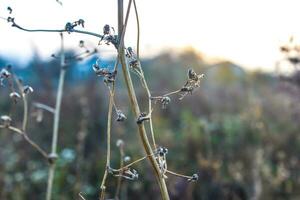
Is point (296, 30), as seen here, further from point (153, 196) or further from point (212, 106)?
point (212, 106)

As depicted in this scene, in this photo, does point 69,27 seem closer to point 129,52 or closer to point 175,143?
point 129,52

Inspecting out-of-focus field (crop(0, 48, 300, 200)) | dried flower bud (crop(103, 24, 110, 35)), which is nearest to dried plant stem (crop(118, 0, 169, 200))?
dried flower bud (crop(103, 24, 110, 35))

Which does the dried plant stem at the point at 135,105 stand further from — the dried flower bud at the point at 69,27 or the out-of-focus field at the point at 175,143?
the out-of-focus field at the point at 175,143

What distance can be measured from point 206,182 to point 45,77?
3710mm

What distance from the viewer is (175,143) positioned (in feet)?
19.9

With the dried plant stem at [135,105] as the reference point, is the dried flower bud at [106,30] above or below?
above

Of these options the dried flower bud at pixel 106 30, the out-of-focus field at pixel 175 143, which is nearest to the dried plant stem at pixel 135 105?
the dried flower bud at pixel 106 30

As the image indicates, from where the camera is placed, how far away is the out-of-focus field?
4777mm

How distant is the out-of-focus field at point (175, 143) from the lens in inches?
188

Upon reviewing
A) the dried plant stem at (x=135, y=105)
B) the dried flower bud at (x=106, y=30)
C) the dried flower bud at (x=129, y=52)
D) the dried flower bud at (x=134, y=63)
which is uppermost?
the dried flower bud at (x=106, y=30)

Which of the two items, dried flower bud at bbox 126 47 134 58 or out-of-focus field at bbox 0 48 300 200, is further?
out-of-focus field at bbox 0 48 300 200

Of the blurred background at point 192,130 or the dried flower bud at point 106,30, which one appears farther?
the blurred background at point 192,130

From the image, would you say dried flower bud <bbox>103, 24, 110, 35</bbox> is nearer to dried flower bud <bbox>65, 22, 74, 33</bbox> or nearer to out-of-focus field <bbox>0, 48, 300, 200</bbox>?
dried flower bud <bbox>65, 22, 74, 33</bbox>

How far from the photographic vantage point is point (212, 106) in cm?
787
